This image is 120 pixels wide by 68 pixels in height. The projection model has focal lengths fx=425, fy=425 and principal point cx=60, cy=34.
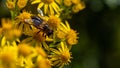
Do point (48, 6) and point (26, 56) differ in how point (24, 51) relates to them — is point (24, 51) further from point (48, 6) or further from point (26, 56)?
point (48, 6)

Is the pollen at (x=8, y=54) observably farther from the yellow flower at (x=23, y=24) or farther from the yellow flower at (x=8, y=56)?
the yellow flower at (x=23, y=24)

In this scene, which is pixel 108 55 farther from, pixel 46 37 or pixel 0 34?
pixel 0 34

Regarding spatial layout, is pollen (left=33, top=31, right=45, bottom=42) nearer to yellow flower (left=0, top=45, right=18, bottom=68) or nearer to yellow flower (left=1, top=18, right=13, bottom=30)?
yellow flower (left=1, top=18, right=13, bottom=30)

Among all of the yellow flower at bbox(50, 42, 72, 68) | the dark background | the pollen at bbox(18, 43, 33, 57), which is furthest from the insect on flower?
the dark background

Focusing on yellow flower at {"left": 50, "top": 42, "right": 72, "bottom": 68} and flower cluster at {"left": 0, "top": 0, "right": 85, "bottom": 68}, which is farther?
yellow flower at {"left": 50, "top": 42, "right": 72, "bottom": 68}

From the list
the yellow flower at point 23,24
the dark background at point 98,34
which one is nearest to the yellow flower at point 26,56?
the yellow flower at point 23,24

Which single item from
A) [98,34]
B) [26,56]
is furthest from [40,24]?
[98,34]

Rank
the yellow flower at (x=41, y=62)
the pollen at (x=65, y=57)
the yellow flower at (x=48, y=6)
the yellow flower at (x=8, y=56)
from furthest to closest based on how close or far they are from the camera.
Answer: the yellow flower at (x=48, y=6) → the pollen at (x=65, y=57) → the yellow flower at (x=41, y=62) → the yellow flower at (x=8, y=56)
